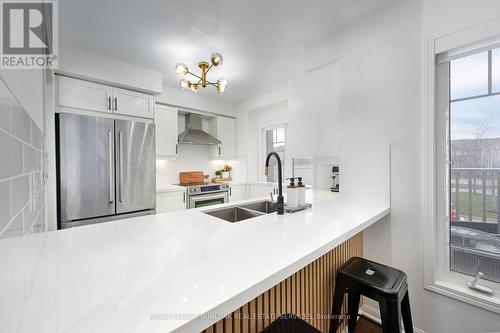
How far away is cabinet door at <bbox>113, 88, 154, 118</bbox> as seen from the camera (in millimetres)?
2592

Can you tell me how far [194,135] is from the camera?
381cm

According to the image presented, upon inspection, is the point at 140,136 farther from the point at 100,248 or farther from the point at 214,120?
the point at 100,248

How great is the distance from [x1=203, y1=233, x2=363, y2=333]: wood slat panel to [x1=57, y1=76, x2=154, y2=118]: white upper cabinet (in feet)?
8.76

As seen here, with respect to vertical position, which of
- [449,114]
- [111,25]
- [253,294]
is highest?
[111,25]

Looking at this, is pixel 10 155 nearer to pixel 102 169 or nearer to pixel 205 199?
pixel 102 169

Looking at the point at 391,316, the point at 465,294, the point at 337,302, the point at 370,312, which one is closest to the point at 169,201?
the point at 337,302

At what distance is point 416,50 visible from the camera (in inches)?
58.5

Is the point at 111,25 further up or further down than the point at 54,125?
further up

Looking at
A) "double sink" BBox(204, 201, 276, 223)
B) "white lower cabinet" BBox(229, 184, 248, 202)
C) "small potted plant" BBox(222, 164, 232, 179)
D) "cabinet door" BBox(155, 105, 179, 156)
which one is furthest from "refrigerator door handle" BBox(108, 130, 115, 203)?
"small potted plant" BBox(222, 164, 232, 179)

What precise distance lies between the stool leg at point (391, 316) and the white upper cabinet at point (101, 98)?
310 centimetres

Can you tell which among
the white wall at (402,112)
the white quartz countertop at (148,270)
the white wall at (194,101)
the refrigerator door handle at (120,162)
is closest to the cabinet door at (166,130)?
the white wall at (194,101)

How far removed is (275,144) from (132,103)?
99.3 inches

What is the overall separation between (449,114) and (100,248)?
2.19 metres

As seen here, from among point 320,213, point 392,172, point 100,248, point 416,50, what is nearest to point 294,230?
point 320,213
